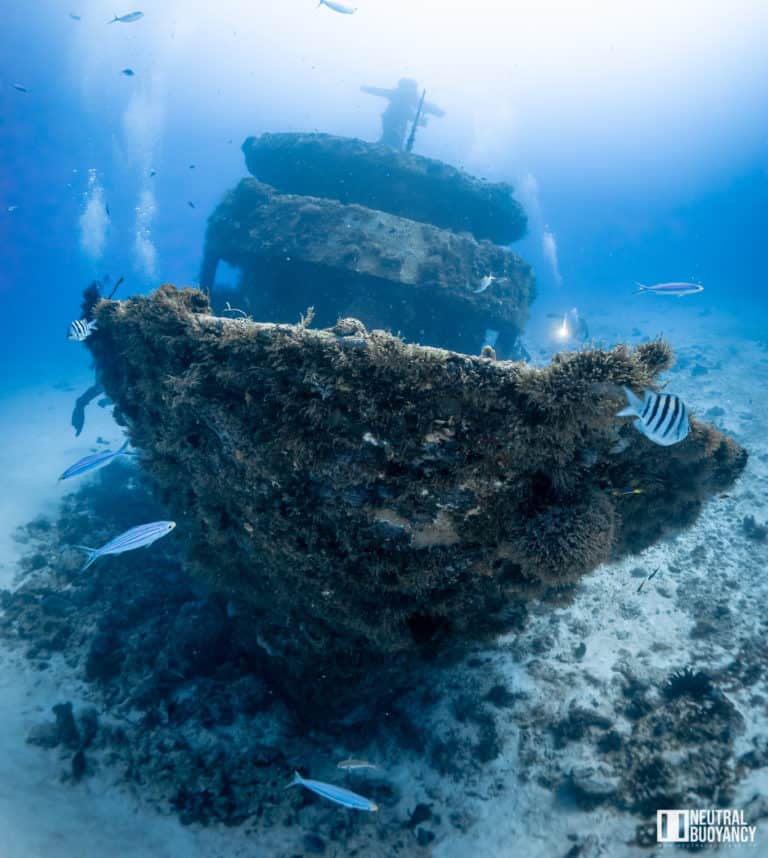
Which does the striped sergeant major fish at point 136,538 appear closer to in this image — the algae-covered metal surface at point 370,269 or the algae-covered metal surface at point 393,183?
the algae-covered metal surface at point 370,269

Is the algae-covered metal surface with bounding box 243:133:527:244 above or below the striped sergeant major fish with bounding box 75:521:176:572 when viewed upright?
above

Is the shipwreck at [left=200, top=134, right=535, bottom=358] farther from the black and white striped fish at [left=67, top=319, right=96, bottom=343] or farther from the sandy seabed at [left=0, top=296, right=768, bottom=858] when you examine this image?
the sandy seabed at [left=0, top=296, right=768, bottom=858]

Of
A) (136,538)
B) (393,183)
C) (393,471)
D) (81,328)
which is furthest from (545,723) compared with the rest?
(393,183)

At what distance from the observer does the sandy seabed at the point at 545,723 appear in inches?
192

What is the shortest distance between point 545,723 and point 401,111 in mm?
29976

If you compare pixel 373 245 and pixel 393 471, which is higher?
pixel 373 245

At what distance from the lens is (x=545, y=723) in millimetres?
5871

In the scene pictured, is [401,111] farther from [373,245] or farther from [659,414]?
[659,414]

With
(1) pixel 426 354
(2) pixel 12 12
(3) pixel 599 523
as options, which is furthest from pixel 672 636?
(2) pixel 12 12

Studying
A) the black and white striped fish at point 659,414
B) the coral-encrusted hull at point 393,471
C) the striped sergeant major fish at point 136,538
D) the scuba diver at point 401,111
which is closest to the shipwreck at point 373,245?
the scuba diver at point 401,111

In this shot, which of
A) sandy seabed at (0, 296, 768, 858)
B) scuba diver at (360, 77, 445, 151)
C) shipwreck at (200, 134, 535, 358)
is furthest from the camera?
scuba diver at (360, 77, 445, 151)

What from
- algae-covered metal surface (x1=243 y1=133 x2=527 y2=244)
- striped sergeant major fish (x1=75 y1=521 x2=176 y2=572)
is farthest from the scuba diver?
striped sergeant major fish (x1=75 y1=521 x2=176 y2=572)

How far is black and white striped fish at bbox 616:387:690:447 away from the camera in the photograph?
2855 mm

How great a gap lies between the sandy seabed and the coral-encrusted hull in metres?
1.82
